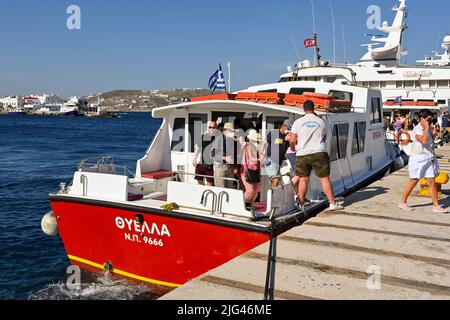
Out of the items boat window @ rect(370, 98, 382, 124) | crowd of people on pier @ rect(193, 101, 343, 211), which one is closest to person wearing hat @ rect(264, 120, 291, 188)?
crowd of people on pier @ rect(193, 101, 343, 211)

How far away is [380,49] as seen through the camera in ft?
124

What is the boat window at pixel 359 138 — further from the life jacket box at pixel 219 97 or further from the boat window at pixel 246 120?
the life jacket box at pixel 219 97

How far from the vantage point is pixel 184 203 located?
23.4 ft

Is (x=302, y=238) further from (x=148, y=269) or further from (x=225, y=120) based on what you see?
(x=225, y=120)

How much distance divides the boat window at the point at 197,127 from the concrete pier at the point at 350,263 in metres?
3.20

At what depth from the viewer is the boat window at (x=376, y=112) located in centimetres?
1120

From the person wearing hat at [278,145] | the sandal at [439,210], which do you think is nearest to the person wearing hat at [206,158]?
the person wearing hat at [278,145]

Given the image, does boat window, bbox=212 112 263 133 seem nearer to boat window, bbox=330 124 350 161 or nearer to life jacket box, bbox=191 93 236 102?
life jacket box, bbox=191 93 236 102

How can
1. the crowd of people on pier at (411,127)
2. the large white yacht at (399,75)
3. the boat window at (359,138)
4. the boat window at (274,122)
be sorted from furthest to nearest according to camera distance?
the large white yacht at (399,75), the crowd of people on pier at (411,127), the boat window at (359,138), the boat window at (274,122)

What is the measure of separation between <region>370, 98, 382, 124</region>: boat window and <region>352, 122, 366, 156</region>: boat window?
80 centimetres

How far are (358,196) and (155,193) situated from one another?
4076mm

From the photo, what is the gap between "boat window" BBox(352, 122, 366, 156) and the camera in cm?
993
